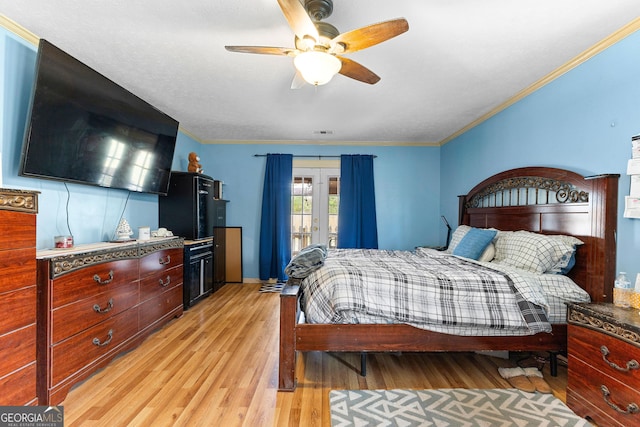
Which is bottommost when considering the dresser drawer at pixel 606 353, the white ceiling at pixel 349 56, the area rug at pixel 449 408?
the area rug at pixel 449 408

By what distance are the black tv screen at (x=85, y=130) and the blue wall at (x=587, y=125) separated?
387cm

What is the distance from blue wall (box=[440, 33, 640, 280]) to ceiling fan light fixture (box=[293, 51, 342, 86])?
2000mm

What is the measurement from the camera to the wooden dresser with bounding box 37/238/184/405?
176 cm

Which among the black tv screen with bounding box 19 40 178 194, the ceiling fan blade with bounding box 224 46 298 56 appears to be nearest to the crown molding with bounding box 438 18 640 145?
the ceiling fan blade with bounding box 224 46 298 56

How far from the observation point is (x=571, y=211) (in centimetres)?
235

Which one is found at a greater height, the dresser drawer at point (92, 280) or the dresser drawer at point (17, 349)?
the dresser drawer at point (92, 280)

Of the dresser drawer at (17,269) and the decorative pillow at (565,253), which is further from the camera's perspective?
→ the decorative pillow at (565,253)

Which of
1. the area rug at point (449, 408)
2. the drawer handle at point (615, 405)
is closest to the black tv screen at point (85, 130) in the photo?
the area rug at point (449, 408)

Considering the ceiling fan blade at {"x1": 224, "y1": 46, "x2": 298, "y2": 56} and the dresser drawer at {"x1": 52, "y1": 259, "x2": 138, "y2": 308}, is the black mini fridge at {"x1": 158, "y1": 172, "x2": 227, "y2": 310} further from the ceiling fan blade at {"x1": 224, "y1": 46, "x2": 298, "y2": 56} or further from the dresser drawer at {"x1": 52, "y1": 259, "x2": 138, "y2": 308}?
the ceiling fan blade at {"x1": 224, "y1": 46, "x2": 298, "y2": 56}

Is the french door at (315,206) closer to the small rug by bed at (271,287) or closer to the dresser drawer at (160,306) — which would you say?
the small rug by bed at (271,287)

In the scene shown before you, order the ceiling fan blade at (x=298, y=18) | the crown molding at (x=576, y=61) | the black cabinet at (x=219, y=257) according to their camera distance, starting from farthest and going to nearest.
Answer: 1. the black cabinet at (x=219, y=257)
2. the crown molding at (x=576, y=61)
3. the ceiling fan blade at (x=298, y=18)

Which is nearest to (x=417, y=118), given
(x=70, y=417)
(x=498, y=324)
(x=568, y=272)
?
(x=568, y=272)

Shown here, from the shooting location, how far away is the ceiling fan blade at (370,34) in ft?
5.03

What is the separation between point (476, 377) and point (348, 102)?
287 cm
